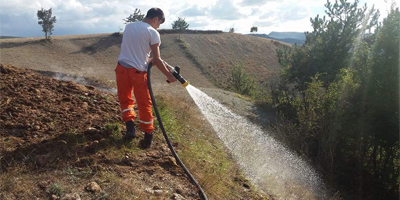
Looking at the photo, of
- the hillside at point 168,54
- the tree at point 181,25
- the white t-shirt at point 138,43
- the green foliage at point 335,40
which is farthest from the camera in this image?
the tree at point 181,25

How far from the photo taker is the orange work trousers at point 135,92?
3.67 metres

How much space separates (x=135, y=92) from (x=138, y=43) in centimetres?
61

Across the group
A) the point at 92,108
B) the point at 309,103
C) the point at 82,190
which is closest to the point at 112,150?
the point at 82,190

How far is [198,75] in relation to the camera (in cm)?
3591

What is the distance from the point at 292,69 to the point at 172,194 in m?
17.7

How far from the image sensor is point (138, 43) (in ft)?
12.0

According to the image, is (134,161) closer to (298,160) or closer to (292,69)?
(298,160)

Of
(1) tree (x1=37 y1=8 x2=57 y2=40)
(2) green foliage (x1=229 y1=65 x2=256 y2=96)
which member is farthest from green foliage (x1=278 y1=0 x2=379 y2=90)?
(1) tree (x1=37 y1=8 x2=57 y2=40)

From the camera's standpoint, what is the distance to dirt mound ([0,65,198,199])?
2.83 m

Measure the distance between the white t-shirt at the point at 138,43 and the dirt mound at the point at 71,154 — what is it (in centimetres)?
105

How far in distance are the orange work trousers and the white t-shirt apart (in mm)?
88

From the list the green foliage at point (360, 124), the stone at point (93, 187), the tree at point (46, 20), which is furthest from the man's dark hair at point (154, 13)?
the tree at point (46, 20)

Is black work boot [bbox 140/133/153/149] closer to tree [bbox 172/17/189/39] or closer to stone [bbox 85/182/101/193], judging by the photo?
stone [bbox 85/182/101/193]

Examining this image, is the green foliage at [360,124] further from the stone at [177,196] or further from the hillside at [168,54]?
the hillside at [168,54]
